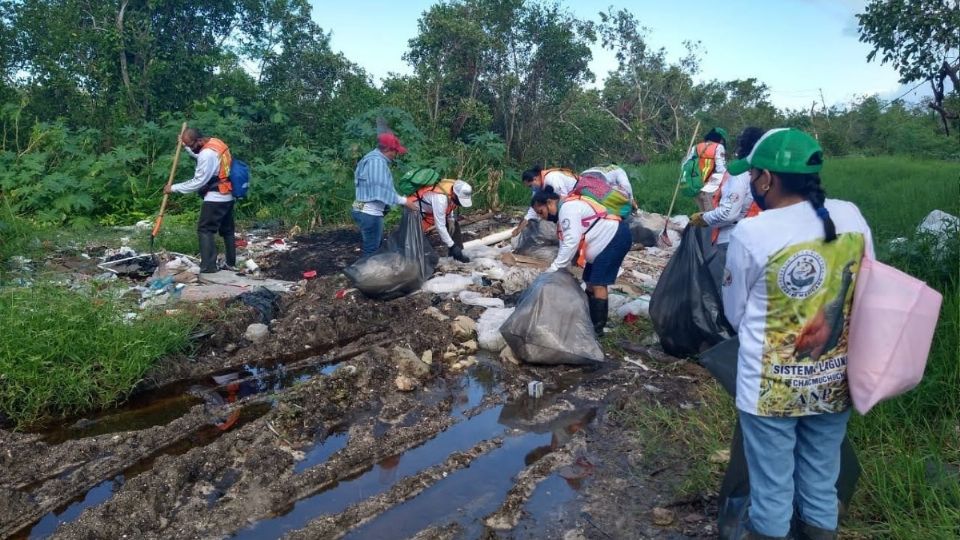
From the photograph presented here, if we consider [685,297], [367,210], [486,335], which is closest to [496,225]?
[367,210]

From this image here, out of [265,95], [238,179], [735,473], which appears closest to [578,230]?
[735,473]

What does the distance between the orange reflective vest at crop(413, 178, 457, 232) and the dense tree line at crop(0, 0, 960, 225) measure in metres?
3.38

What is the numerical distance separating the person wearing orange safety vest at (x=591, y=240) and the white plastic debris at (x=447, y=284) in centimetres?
153

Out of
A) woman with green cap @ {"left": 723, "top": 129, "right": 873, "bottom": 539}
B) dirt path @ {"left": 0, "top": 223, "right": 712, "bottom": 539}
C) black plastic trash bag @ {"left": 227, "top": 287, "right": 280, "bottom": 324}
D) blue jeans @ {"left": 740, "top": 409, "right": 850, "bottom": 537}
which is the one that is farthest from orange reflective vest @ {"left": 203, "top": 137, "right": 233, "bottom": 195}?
blue jeans @ {"left": 740, "top": 409, "right": 850, "bottom": 537}

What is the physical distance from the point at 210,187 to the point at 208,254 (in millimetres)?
687

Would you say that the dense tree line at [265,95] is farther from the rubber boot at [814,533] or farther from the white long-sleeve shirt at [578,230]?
the rubber boot at [814,533]

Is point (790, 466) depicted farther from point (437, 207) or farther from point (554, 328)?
point (437, 207)

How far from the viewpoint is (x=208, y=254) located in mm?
7344

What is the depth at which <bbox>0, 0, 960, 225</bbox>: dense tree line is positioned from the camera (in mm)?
10891

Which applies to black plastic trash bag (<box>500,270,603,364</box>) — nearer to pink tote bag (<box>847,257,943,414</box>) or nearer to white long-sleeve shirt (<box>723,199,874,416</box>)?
white long-sleeve shirt (<box>723,199,874,416</box>)

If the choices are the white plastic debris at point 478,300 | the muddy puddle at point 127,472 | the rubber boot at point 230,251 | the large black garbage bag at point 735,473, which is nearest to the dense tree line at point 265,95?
the rubber boot at point 230,251

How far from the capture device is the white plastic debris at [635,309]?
5.98 metres

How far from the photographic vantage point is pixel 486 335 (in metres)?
5.51

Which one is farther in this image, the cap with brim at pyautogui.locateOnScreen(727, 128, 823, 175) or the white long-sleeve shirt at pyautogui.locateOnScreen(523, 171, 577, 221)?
the white long-sleeve shirt at pyautogui.locateOnScreen(523, 171, 577, 221)
